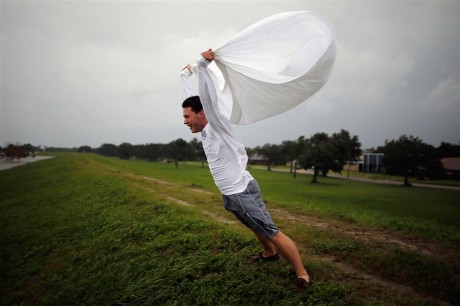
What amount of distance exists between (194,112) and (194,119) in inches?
3.9

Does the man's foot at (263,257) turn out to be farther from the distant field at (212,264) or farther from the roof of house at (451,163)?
the roof of house at (451,163)

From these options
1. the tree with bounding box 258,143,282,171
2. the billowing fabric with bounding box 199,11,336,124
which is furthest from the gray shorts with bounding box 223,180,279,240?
the tree with bounding box 258,143,282,171

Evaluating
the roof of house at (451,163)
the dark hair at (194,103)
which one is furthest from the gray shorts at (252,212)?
the roof of house at (451,163)

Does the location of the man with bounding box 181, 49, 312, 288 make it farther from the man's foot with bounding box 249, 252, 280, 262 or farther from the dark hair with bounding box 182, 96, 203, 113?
the man's foot with bounding box 249, 252, 280, 262

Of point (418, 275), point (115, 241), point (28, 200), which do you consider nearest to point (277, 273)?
point (418, 275)

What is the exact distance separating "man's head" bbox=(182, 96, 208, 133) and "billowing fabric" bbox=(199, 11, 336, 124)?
44cm

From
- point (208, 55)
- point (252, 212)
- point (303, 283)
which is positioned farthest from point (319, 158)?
point (208, 55)

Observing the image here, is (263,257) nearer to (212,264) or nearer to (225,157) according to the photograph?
(212,264)

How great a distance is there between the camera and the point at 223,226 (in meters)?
6.38

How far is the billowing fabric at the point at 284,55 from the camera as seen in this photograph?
3.07 metres

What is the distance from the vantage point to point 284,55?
323 cm

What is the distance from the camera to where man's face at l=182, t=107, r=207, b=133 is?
3.52 meters

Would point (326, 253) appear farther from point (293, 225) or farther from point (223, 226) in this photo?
point (223, 226)

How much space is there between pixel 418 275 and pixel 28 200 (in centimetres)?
2153
